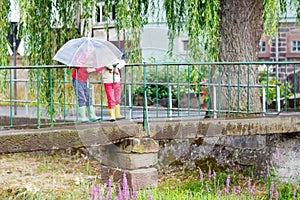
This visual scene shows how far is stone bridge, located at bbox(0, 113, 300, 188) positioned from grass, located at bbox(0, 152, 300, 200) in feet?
0.77

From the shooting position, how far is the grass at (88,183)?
8.02 meters

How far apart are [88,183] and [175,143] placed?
224cm

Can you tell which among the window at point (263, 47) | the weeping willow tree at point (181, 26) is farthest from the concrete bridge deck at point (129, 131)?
the window at point (263, 47)

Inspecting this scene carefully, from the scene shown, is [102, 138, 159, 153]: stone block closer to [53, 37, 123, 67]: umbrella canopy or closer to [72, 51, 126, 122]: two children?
[72, 51, 126, 122]: two children

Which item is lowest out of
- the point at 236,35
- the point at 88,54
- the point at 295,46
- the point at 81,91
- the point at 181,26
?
the point at 81,91

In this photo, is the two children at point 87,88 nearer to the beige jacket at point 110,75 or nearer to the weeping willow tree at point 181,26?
the beige jacket at point 110,75

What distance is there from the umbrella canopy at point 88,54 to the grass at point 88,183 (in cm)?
140

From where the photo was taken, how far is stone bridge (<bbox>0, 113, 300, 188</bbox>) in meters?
7.63

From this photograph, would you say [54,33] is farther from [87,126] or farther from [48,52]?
[87,126]

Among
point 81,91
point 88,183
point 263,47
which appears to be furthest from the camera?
point 263,47

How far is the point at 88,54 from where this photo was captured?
827 centimetres

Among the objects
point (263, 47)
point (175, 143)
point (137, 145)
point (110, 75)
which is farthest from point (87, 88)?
point (263, 47)

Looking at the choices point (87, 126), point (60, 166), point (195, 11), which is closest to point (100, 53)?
point (87, 126)

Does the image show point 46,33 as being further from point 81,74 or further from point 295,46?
point 295,46
